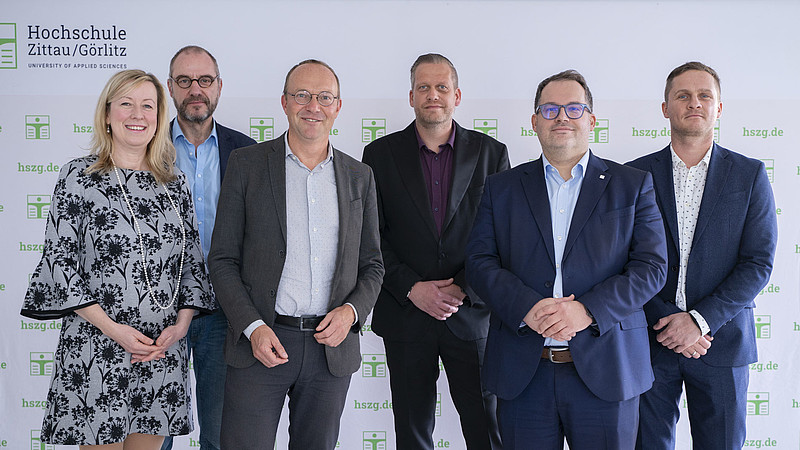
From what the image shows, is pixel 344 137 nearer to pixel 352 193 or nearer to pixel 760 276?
pixel 352 193

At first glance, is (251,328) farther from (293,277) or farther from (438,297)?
(438,297)

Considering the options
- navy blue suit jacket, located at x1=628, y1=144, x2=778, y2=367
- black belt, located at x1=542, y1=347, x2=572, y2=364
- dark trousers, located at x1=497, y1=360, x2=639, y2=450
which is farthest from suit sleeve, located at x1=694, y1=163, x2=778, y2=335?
black belt, located at x1=542, y1=347, x2=572, y2=364

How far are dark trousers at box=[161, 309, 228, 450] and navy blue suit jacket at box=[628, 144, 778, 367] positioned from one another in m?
1.81

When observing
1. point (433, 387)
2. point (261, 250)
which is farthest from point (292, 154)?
point (433, 387)

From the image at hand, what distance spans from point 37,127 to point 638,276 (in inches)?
132

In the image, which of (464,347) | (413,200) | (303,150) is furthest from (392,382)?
(303,150)

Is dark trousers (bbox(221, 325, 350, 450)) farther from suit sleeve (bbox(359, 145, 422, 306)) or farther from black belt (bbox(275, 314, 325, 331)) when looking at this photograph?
suit sleeve (bbox(359, 145, 422, 306))

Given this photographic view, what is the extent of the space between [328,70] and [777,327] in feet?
10.1

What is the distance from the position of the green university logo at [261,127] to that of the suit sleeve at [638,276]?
2.19 meters

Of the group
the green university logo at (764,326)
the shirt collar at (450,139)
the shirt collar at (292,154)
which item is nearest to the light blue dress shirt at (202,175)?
the shirt collar at (292,154)

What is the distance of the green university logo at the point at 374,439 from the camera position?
3.80 meters

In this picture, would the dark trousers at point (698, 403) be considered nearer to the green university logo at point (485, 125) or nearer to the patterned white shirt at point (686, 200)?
the patterned white shirt at point (686, 200)

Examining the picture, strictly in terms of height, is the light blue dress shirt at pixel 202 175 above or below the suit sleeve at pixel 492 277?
above

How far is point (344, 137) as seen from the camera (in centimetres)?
371
